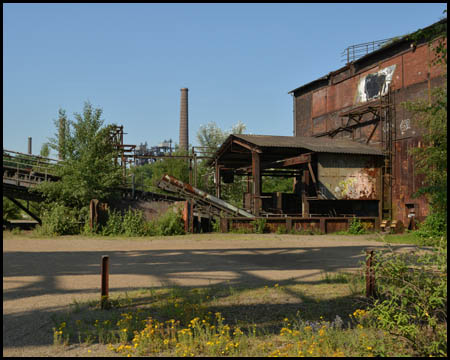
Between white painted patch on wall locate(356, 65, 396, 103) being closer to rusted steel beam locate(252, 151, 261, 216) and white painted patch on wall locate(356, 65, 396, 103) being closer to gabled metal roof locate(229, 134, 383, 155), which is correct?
gabled metal roof locate(229, 134, 383, 155)

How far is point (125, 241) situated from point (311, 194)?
13.2 m

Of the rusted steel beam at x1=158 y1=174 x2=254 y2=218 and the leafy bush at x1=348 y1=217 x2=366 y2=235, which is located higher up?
the rusted steel beam at x1=158 y1=174 x2=254 y2=218

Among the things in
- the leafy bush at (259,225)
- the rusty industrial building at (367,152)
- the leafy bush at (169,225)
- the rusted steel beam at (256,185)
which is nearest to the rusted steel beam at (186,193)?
the rusted steel beam at (256,185)

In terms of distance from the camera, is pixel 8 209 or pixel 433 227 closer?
pixel 433 227

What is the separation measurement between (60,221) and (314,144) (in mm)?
15924

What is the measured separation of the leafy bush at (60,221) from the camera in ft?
66.5

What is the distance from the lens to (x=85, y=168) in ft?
69.8

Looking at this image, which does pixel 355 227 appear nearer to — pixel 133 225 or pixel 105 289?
pixel 133 225

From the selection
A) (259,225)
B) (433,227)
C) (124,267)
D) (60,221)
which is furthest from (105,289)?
(433,227)

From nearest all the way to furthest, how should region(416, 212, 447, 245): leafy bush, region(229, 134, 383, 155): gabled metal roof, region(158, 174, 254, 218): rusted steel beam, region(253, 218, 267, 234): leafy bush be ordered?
region(416, 212, 447, 245): leafy bush, region(253, 218, 267, 234): leafy bush, region(158, 174, 254, 218): rusted steel beam, region(229, 134, 383, 155): gabled metal roof

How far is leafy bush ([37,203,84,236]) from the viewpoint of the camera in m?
20.3

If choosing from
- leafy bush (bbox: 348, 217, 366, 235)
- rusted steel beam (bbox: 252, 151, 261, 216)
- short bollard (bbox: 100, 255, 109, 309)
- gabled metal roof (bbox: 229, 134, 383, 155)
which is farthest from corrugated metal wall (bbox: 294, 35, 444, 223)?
short bollard (bbox: 100, 255, 109, 309)

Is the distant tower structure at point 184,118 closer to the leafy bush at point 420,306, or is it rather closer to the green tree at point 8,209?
the green tree at point 8,209

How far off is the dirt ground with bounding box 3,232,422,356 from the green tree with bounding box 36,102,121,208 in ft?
9.45
